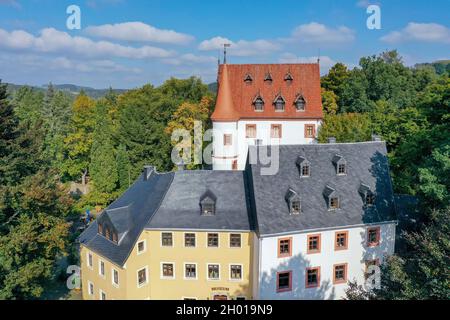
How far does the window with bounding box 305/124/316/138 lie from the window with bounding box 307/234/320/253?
66.4 feet

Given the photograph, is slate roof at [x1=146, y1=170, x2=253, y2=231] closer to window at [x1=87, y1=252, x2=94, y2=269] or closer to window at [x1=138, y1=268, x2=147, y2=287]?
window at [x1=138, y1=268, x2=147, y2=287]

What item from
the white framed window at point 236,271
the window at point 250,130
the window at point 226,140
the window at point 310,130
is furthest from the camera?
the window at point 250,130

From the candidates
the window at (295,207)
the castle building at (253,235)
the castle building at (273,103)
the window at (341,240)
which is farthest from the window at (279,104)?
the window at (341,240)

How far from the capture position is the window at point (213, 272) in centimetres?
2608

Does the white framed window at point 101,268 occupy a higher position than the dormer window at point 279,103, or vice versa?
the dormer window at point 279,103

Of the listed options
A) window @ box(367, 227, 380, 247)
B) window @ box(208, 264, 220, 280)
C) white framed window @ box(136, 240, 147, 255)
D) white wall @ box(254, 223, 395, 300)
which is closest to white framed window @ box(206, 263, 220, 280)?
window @ box(208, 264, 220, 280)

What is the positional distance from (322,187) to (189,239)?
31.2ft

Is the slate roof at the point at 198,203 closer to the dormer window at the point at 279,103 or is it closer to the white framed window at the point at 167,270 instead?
the white framed window at the point at 167,270

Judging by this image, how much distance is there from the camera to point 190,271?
26.2m

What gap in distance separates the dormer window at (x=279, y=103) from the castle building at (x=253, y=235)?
16686mm

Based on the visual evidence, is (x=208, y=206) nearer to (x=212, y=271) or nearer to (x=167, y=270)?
(x=212, y=271)

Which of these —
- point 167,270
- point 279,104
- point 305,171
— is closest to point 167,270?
point 167,270

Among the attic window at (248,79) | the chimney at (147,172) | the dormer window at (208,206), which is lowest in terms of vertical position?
the dormer window at (208,206)
